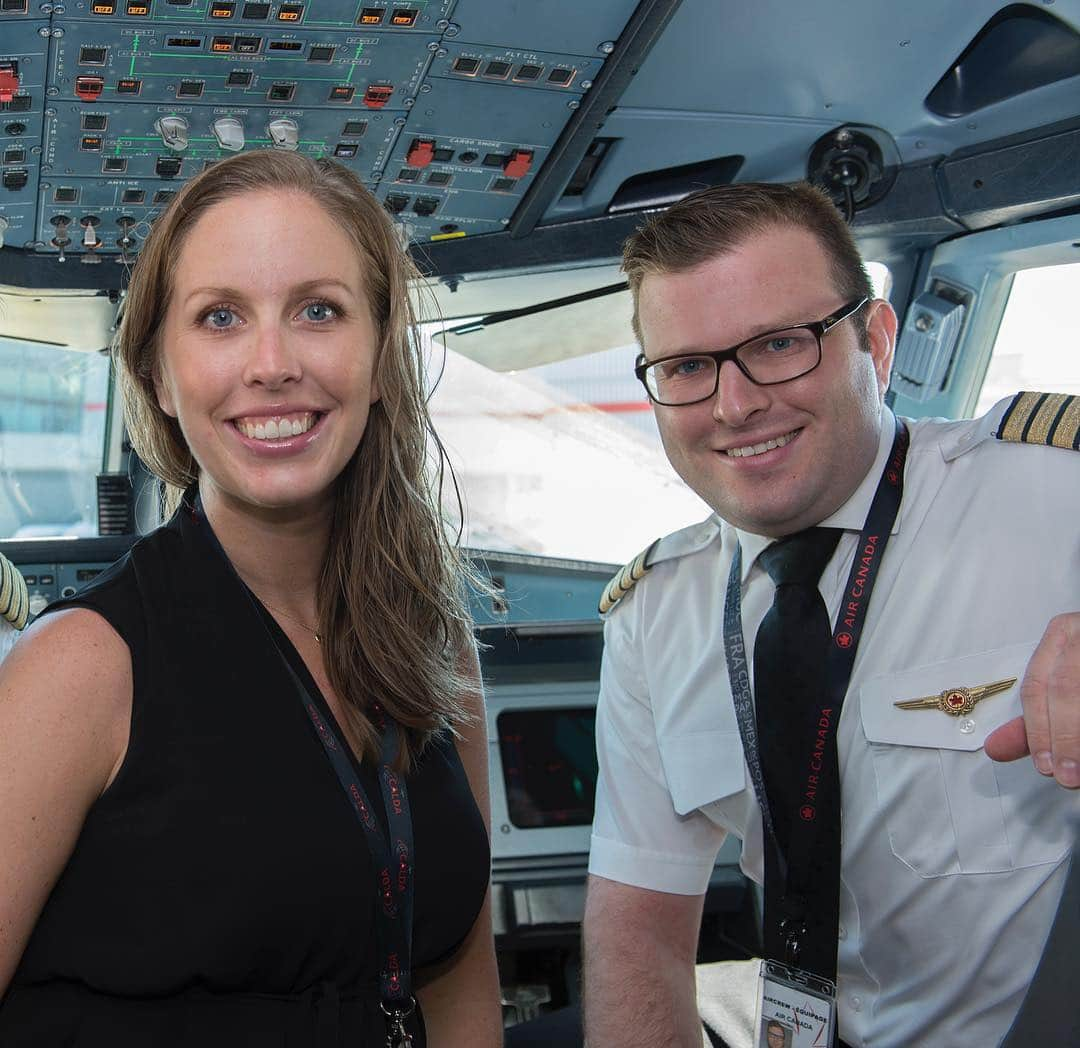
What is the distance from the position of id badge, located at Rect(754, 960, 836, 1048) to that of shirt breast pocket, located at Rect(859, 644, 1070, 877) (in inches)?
8.7

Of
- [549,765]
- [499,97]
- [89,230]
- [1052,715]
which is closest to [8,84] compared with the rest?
[89,230]

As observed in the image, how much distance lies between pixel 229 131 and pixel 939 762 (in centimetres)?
181

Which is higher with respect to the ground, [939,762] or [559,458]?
[559,458]

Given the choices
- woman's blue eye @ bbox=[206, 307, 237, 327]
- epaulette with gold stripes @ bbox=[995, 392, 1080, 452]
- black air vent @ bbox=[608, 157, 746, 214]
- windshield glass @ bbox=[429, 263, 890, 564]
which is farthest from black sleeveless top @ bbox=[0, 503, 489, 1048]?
windshield glass @ bbox=[429, 263, 890, 564]

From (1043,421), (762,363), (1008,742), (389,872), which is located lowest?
(389,872)

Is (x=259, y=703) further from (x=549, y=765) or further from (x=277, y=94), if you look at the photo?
(x=549, y=765)

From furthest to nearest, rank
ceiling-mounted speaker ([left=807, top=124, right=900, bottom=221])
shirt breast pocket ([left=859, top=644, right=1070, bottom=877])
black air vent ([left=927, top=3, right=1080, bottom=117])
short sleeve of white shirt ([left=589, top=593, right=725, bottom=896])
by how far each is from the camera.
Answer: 1. ceiling-mounted speaker ([left=807, top=124, right=900, bottom=221])
2. black air vent ([left=927, top=3, right=1080, bottom=117])
3. short sleeve of white shirt ([left=589, top=593, right=725, bottom=896])
4. shirt breast pocket ([left=859, top=644, right=1070, bottom=877])

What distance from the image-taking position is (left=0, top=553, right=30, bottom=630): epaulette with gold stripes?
1.95 m

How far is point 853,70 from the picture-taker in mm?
2564

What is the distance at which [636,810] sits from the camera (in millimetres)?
2061

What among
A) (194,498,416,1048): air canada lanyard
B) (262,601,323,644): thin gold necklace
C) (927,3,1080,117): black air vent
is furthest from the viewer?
(927,3,1080,117): black air vent

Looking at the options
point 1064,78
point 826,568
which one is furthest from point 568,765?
point 1064,78

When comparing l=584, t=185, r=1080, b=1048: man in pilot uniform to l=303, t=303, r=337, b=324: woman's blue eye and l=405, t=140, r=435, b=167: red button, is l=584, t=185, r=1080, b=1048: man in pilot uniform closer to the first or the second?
l=303, t=303, r=337, b=324: woman's blue eye

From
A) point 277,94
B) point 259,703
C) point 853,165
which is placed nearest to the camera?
point 259,703
